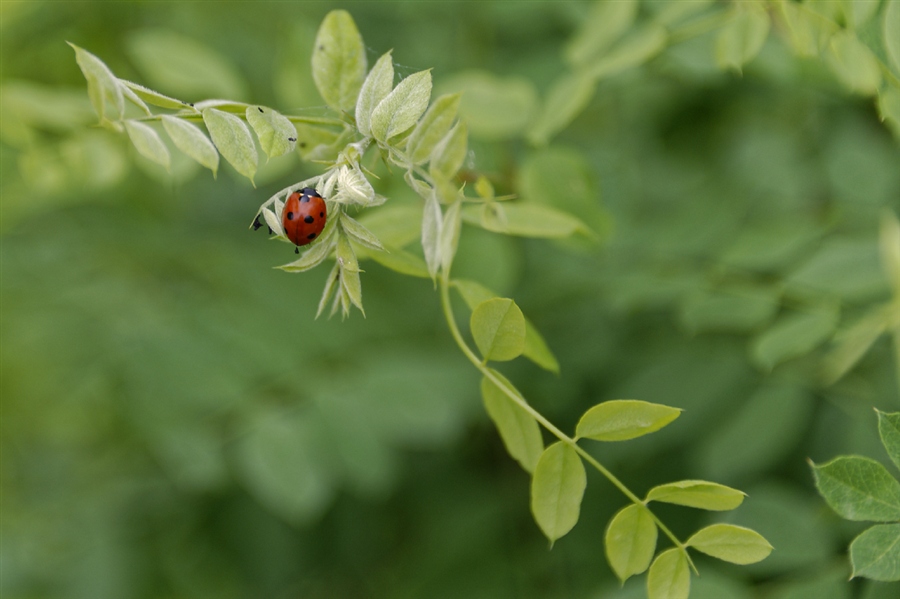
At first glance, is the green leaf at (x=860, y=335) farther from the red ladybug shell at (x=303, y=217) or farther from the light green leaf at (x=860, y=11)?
the red ladybug shell at (x=303, y=217)

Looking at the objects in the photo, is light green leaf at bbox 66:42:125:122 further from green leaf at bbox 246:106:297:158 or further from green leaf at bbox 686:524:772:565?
green leaf at bbox 686:524:772:565

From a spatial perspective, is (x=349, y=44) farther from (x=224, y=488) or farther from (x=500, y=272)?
(x=224, y=488)

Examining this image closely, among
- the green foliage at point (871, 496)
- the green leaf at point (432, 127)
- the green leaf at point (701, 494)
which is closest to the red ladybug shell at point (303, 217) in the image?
the green leaf at point (432, 127)

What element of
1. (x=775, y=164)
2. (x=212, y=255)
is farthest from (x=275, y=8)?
(x=775, y=164)

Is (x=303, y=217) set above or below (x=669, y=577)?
above

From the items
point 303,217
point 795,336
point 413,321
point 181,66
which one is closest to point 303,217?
point 303,217

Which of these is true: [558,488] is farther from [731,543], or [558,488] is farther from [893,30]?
[893,30]

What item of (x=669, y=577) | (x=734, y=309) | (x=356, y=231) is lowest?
(x=734, y=309)
